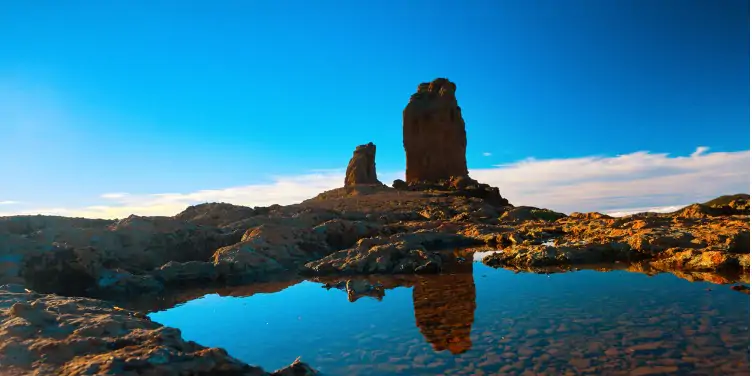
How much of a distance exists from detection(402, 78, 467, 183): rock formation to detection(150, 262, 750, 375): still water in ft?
217

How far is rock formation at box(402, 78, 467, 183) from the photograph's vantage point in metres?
78.5

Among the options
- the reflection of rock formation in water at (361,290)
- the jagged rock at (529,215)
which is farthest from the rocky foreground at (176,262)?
the jagged rock at (529,215)

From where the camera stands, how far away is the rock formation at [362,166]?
252 feet

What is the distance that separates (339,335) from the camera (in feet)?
27.9

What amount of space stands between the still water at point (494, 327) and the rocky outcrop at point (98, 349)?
6.46 ft

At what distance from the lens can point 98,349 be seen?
536 cm

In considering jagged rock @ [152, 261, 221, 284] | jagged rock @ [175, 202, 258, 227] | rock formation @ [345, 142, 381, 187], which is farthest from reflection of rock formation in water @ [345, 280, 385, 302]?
rock formation @ [345, 142, 381, 187]

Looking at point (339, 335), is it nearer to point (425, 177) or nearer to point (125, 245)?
point (125, 245)

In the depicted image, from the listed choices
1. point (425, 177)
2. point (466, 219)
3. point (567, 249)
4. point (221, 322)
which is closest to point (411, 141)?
point (425, 177)

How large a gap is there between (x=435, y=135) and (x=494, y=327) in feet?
235

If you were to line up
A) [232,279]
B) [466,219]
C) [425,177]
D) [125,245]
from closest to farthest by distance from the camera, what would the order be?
[232,279]
[125,245]
[466,219]
[425,177]

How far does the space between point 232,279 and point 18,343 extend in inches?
416

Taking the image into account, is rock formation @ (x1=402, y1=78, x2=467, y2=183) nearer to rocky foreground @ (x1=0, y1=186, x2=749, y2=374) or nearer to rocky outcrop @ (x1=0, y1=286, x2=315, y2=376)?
rocky foreground @ (x1=0, y1=186, x2=749, y2=374)

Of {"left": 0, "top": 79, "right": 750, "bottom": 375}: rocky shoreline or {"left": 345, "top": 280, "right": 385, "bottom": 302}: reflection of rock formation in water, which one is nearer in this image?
{"left": 0, "top": 79, "right": 750, "bottom": 375}: rocky shoreline
